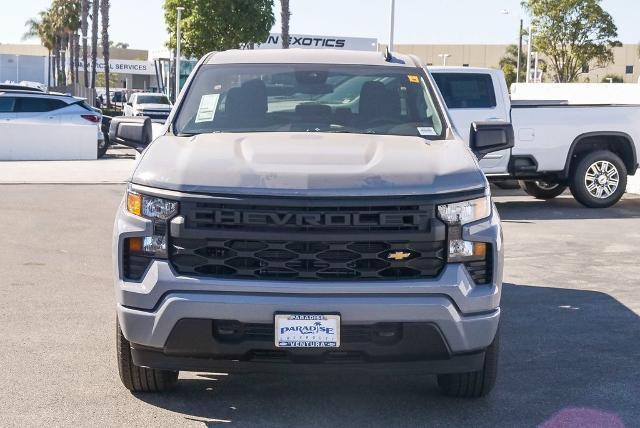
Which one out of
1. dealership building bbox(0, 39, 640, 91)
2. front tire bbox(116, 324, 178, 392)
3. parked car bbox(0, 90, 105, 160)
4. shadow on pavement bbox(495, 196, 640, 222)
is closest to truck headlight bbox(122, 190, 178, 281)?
front tire bbox(116, 324, 178, 392)

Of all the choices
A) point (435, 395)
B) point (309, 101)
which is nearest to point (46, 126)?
point (309, 101)

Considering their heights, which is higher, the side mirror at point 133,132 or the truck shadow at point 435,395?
the side mirror at point 133,132

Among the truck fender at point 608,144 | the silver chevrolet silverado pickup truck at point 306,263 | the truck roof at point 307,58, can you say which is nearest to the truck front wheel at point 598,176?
the truck fender at point 608,144

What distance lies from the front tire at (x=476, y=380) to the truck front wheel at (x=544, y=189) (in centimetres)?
1189

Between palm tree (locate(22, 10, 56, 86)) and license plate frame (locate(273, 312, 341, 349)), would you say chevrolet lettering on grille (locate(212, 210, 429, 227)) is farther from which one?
palm tree (locate(22, 10, 56, 86))

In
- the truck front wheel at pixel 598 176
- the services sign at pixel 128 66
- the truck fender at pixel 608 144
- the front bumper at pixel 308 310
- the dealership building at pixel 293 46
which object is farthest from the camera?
the services sign at pixel 128 66

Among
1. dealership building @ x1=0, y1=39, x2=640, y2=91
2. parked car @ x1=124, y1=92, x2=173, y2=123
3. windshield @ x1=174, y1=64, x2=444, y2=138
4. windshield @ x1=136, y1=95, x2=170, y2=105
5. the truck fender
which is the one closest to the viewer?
windshield @ x1=174, y1=64, x2=444, y2=138

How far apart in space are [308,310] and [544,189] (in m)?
13.0

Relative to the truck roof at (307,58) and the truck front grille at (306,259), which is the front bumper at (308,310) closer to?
the truck front grille at (306,259)

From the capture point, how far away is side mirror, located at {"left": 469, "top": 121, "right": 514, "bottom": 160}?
684cm

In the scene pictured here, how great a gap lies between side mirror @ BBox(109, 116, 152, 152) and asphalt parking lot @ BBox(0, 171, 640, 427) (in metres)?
1.32

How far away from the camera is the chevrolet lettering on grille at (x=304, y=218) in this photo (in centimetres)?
511

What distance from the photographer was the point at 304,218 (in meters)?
5.12

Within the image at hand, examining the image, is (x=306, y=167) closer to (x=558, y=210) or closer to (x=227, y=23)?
(x=558, y=210)
